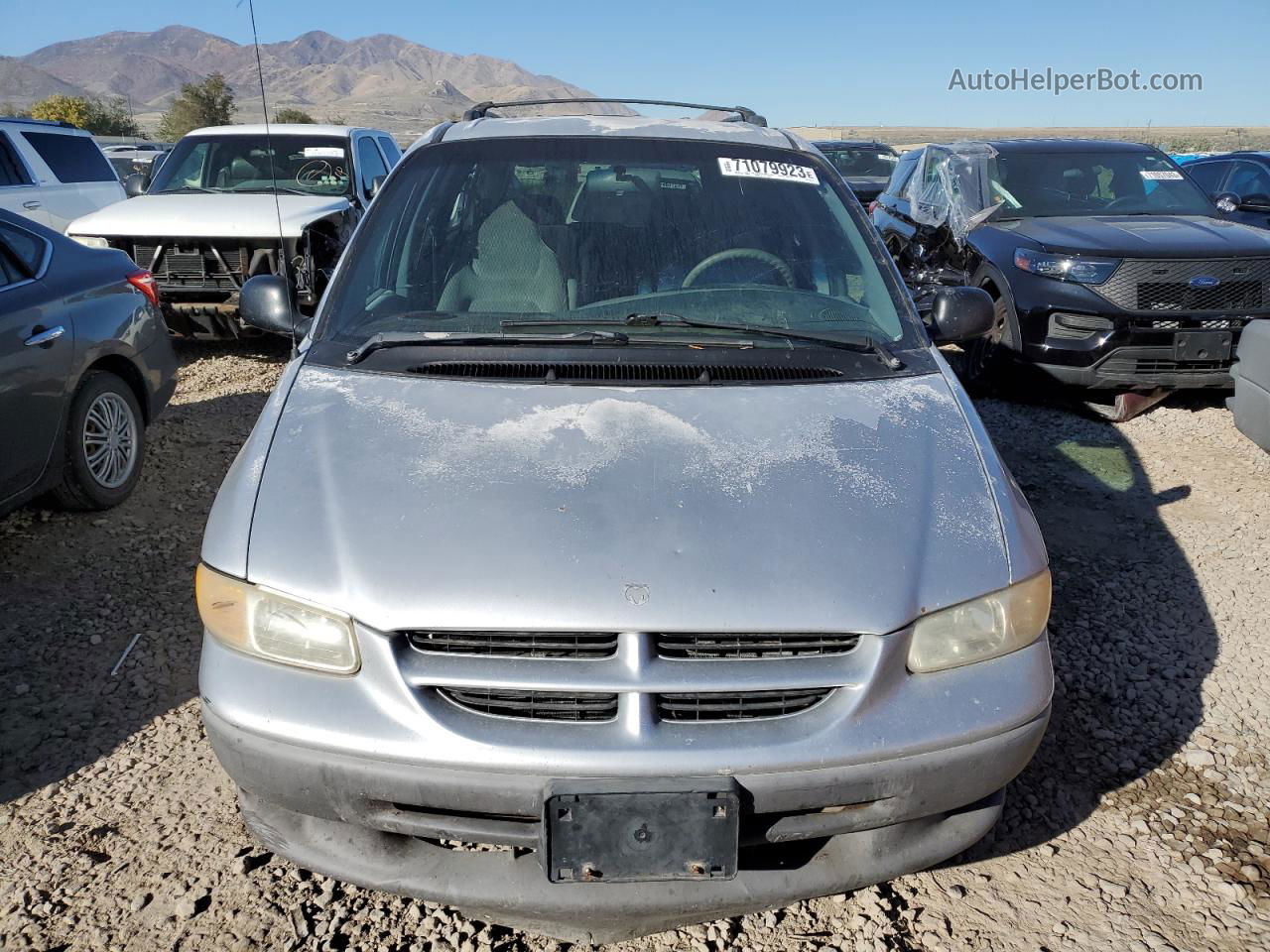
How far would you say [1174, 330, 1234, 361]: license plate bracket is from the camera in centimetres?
600

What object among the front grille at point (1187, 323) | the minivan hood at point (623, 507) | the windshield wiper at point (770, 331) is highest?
the windshield wiper at point (770, 331)

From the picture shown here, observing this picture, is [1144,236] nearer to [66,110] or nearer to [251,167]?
→ [251,167]

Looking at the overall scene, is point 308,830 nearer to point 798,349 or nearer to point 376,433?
point 376,433

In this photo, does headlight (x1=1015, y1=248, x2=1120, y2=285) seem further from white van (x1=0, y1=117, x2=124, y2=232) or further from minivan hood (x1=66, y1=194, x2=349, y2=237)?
white van (x1=0, y1=117, x2=124, y2=232)

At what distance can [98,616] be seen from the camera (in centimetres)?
373

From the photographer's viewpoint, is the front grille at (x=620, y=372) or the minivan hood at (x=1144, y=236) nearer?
the front grille at (x=620, y=372)

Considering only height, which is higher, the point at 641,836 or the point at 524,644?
the point at 524,644

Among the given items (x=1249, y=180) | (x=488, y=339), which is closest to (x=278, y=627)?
(x=488, y=339)

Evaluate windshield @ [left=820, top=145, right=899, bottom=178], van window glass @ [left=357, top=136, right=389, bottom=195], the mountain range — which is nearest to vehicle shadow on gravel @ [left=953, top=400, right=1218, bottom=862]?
van window glass @ [left=357, top=136, right=389, bottom=195]

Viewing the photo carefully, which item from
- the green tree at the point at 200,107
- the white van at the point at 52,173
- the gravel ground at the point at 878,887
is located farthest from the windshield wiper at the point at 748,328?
the green tree at the point at 200,107

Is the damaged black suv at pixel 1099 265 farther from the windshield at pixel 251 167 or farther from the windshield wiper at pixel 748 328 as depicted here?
the windshield at pixel 251 167

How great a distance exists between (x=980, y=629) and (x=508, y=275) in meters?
1.78

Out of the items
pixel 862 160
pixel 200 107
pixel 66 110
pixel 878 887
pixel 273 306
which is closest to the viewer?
pixel 878 887

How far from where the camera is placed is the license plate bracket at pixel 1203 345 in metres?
6.00
